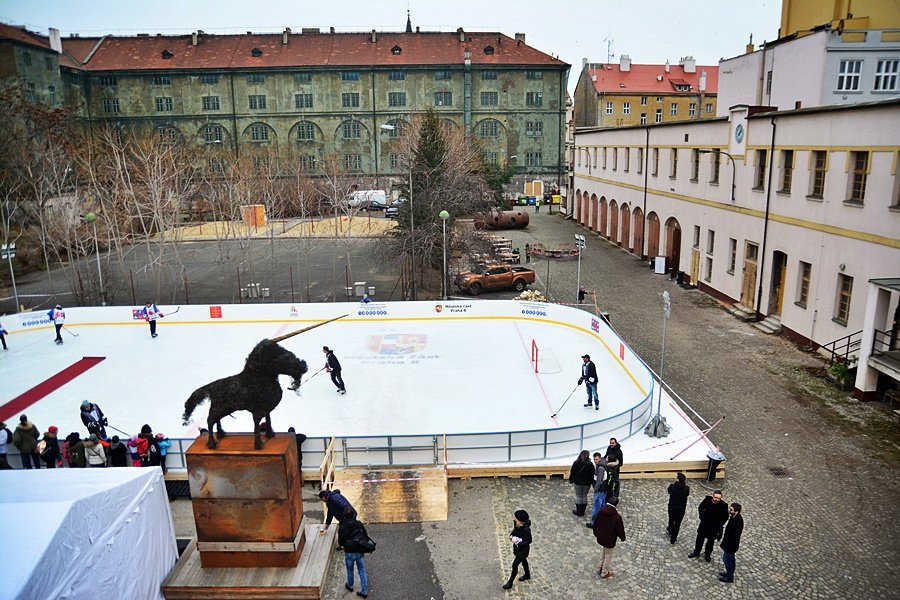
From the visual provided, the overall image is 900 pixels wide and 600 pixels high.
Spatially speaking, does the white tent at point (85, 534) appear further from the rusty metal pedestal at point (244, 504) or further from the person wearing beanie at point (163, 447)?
the person wearing beanie at point (163, 447)

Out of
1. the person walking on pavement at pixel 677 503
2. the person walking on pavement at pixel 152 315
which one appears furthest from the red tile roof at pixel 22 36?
the person walking on pavement at pixel 677 503

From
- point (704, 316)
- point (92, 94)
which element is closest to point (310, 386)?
point (704, 316)

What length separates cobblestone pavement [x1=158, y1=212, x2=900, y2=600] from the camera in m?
9.33

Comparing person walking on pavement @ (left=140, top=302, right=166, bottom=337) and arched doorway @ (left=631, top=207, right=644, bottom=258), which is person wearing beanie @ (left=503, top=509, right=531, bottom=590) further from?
arched doorway @ (left=631, top=207, right=644, bottom=258)

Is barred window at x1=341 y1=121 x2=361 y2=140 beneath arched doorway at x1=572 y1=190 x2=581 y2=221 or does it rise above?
above

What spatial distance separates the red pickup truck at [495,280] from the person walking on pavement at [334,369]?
13.0 m

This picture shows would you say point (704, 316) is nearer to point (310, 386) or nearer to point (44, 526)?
point (310, 386)

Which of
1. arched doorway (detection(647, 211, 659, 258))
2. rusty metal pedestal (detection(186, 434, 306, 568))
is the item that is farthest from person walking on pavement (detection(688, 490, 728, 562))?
arched doorway (detection(647, 211, 659, 258))

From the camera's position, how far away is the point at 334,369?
1659cm

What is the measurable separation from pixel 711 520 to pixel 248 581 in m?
6.74

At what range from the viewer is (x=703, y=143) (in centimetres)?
2927

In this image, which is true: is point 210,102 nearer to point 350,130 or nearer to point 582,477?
point 350,130

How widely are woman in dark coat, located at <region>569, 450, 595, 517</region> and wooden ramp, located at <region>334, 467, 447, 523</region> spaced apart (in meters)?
2.33

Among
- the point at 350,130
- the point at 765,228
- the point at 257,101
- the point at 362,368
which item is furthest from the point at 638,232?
the point at 257,101
